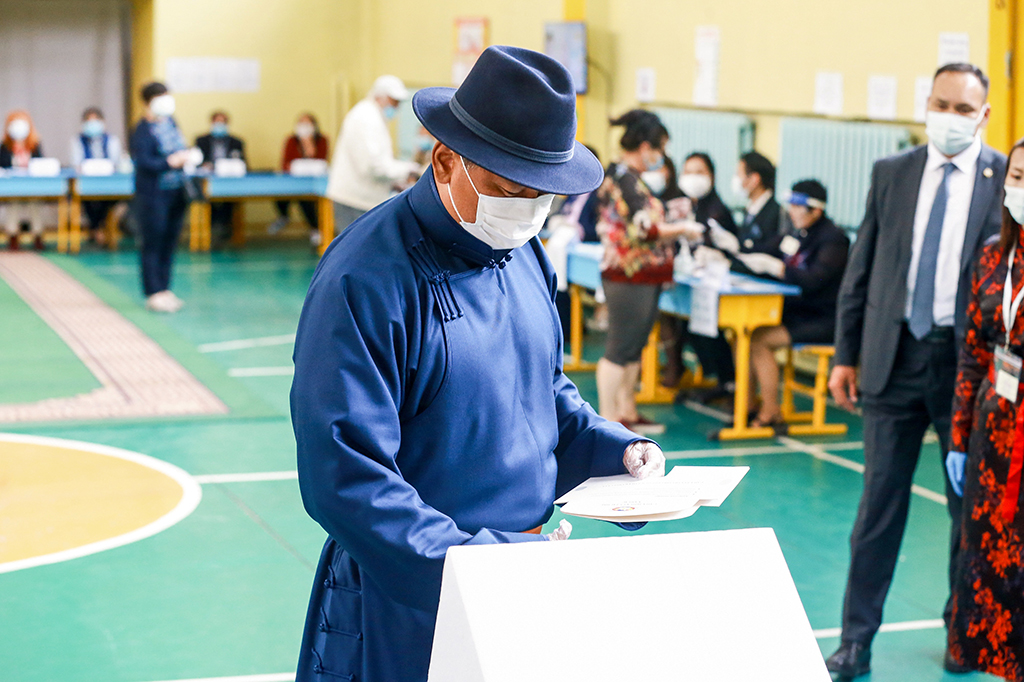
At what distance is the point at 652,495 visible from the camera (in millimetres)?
2121

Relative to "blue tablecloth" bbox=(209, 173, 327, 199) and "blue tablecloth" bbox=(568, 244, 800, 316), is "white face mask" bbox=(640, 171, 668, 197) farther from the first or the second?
"blue tablecloth" bbox=(209, 173, 327, 199)

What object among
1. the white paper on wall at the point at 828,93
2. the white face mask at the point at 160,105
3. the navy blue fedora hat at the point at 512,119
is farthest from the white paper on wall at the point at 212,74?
the navy blue fedora hat at the point at 512,119

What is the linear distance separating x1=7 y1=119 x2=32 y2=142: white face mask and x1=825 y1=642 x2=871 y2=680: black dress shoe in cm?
1225

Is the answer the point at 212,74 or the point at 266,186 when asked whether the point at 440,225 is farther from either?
the point at 212,74

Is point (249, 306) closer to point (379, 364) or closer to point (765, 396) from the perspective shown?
point (765, 396)

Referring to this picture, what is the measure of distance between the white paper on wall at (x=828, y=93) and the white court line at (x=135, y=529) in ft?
15.7

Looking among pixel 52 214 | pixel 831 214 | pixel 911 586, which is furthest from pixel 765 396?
pixel 52 214

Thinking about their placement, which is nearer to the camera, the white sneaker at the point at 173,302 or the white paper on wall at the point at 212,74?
the white sneaker at the point at 173,302

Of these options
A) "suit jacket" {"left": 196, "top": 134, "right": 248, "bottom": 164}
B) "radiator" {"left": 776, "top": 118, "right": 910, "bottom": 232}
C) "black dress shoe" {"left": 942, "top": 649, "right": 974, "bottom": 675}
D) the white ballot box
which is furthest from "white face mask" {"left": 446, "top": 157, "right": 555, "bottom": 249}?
"suit jacket" {"left": 196, "top": 134, "right": 248, "bottom": 164}

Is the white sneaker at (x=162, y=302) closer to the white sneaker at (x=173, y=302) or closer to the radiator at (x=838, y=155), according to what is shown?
the white sneaker at (x=173, y=302)

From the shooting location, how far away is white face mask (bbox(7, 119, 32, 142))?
14.1 metres

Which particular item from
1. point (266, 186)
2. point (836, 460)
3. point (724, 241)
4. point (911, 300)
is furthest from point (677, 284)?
point (266, 186)

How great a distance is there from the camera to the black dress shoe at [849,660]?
162 inches

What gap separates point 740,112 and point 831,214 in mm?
1400
